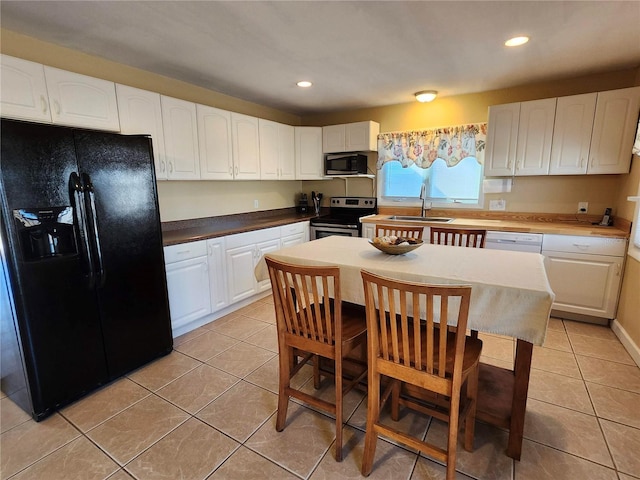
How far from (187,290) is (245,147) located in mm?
1735

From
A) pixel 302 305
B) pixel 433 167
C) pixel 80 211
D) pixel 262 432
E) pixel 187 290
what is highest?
pixel 433 167

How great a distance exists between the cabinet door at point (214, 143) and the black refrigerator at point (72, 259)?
3.23 feet

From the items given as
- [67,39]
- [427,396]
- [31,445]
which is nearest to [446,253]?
[427,396]

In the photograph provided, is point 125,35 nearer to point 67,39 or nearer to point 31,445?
point 67,39

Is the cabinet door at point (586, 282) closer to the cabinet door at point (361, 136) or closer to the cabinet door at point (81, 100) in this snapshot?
the cabinet door at point (361, 136)

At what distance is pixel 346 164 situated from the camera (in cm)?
428

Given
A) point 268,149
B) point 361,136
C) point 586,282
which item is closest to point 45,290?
point 268,149

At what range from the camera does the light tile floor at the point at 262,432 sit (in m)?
1.54

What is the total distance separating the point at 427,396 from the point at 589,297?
7.25ft

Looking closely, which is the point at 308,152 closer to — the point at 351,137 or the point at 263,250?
the point at 351,137

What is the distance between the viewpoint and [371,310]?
135 centimetres

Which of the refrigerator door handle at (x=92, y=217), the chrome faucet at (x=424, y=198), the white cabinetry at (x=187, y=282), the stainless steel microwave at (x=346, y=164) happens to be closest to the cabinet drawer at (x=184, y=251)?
the white cabinetry at (x=187, y=282)

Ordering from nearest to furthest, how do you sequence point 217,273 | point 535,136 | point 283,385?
point 283,385
point 217,273
point 535,136

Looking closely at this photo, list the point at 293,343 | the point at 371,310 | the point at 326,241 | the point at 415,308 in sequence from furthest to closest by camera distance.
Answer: the point at 326,241, the point at 293,343, the point at 371,310, the point at 415,308
